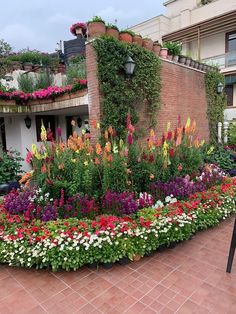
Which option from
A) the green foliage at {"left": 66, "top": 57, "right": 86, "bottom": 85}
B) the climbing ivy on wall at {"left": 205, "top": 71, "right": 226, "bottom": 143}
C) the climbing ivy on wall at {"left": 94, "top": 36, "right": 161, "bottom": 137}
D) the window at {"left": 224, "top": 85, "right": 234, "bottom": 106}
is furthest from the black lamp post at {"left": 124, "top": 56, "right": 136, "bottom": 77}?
the window at {"left": 224, "top": 85, "right": 234, "bottom": 106}

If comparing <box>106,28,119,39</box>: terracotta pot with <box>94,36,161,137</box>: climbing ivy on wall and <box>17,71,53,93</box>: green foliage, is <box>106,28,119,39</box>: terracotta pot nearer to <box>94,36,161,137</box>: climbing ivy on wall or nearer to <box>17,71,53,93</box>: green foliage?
<box>94,36,161,137</box>: climbing ivy on wall

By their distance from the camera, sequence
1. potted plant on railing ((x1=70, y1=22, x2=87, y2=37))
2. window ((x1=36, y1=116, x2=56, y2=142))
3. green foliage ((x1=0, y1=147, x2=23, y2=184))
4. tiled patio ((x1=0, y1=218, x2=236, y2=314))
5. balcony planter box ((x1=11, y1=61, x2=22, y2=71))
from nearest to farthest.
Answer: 1. tiled patio ((x1=0, y1=218, x2=236, y2=314))
2. green foliage ((x1=0, y1=147, x2=23, y2=184))
3. potted plant on railing ((x1=70, y1=22, x2=87, y2=37))
4. window ((x1=36, y1=116, x2=56, y2=142))
5. balcony planter box ((x1=11, y1=61, x2=22, y2=71))

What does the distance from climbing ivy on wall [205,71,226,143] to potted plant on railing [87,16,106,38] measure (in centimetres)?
450

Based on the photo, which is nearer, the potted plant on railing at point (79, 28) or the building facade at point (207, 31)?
the potted plant on railing at point (79, 28)

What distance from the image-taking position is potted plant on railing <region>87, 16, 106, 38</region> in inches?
166

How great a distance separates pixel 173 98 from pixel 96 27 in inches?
108

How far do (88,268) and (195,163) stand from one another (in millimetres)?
2653

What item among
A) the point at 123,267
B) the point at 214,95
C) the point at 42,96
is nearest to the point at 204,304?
the point at 123,267

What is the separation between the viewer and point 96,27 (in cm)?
424

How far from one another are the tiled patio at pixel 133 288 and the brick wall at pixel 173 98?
107 inches

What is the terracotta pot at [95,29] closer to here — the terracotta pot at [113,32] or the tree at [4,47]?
the terracotta pot at [113,32]

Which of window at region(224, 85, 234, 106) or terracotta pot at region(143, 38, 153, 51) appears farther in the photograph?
window at region(224, 85, 234, 106)

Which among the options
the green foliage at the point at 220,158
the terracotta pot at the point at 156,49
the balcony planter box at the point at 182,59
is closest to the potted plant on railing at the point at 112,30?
the terracotta pot at the point at 156,49

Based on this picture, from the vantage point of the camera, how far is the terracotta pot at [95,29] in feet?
13.9
